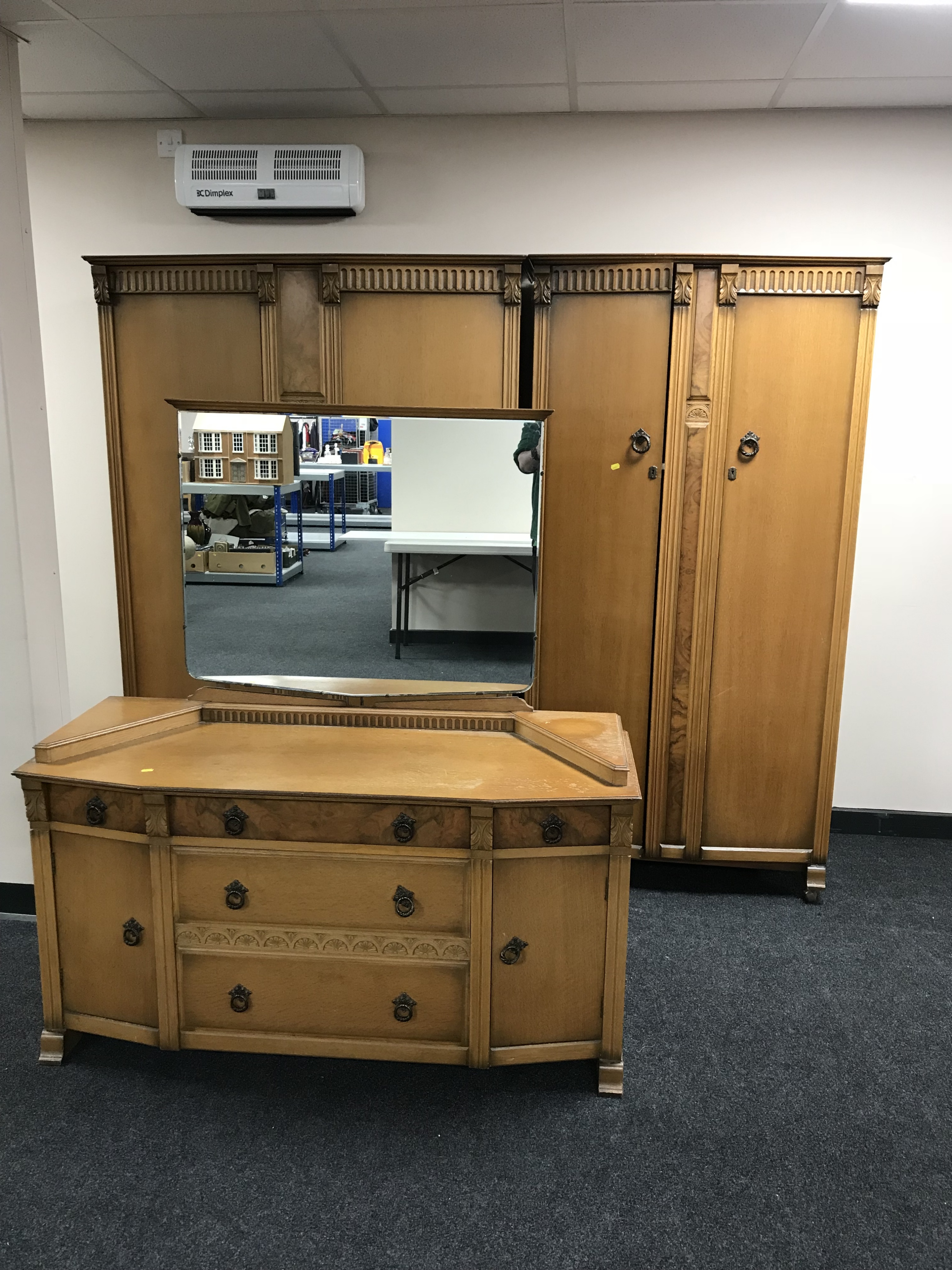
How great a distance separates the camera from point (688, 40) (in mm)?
2576

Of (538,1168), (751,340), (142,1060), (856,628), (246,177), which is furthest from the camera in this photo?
(856,628)

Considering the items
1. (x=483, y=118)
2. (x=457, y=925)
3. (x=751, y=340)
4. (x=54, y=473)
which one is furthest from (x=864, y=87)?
(x=54, y=473)

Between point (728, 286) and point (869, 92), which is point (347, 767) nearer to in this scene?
point (728, 286)

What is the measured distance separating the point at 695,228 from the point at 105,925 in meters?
2.94

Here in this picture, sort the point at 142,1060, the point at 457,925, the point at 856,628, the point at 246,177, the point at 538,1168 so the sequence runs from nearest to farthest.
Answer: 1. the point at 538,1168
2. the point at 457,925
3. the point at 142,1060
4. the point at 246,177
5. the point at 856,628

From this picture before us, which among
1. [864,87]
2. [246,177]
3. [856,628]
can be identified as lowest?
[856,628]

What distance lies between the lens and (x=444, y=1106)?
217cm

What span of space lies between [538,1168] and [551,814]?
75cm

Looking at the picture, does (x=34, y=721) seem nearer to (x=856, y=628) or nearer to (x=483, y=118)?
(x=483, y=118)

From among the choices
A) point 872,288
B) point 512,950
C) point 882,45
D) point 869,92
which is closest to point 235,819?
point 512,950

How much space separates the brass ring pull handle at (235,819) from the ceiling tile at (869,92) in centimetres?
276

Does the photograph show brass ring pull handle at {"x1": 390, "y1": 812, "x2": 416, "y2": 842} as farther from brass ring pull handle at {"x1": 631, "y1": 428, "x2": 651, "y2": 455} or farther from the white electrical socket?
the white electrical socket

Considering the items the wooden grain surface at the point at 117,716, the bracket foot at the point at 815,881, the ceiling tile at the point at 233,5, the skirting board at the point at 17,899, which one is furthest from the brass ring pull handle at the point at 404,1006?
the ceiling tile at the point at 233,5

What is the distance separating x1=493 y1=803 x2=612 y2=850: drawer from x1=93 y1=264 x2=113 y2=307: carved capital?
207cm
